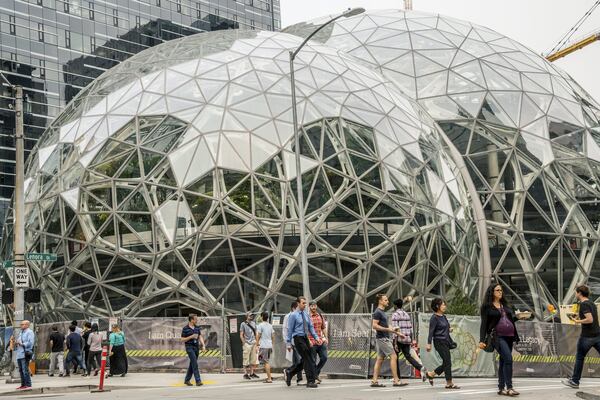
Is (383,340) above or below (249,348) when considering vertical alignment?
above

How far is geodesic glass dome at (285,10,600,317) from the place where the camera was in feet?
115

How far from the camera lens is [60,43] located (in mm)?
82562

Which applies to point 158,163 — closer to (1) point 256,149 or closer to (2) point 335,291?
(1) point 256,149

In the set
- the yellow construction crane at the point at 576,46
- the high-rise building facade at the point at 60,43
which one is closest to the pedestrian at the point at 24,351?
the high-rise building facade at the point at 60,43

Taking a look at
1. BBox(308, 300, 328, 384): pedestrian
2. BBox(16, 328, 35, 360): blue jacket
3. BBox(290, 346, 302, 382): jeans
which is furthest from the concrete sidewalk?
BBox(308, 300, 328, 384): pedestrian

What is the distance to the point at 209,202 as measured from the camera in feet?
86.5

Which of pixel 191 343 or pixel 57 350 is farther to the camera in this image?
pixel 57 350

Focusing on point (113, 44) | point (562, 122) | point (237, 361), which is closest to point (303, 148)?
point (237, 361)

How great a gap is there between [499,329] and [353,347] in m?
8.33

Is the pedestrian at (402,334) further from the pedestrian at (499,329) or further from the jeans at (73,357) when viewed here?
the jeans at (73,357)

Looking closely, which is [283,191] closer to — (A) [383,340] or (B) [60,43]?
(A) [383,340]

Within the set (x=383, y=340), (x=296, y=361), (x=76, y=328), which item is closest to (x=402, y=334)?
(x=383, y=340)

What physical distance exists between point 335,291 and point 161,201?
6.30 meters

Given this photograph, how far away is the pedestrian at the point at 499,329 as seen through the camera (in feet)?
41.3
